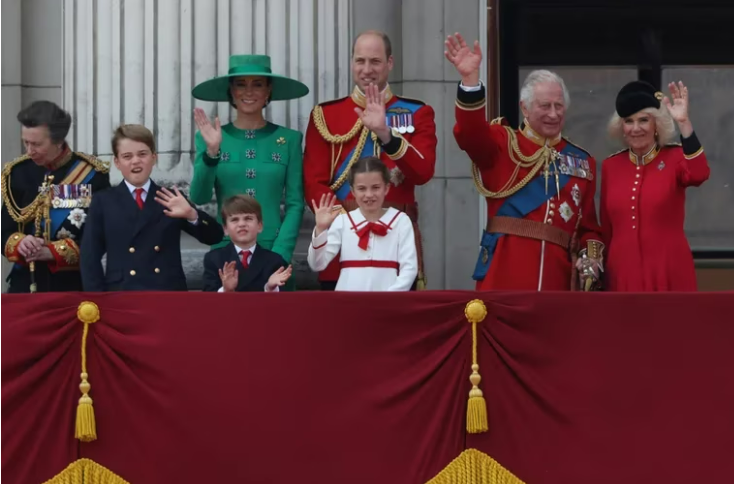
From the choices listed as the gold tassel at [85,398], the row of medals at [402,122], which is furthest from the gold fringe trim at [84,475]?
the row of medals at [402,122]

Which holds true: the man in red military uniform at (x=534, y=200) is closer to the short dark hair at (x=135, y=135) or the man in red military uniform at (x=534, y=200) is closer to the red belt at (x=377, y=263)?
the red belt at (x=377, y=263)

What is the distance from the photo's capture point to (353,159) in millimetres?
7297

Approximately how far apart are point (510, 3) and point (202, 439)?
4070 millimetres

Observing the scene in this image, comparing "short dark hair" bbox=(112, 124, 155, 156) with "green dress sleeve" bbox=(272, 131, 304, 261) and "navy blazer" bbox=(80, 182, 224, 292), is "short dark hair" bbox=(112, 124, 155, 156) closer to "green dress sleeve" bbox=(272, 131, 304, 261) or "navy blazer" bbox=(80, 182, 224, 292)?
"navy blazer" bbox=(80, 182, 224, 292)

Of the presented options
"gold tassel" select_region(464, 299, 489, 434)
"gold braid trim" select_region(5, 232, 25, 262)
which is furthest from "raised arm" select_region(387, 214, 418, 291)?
"gold braid trim" select_region(5, 232, 25, 262)

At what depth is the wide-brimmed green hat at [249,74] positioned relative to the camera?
7371mm

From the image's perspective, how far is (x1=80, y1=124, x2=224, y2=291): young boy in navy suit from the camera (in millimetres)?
6832

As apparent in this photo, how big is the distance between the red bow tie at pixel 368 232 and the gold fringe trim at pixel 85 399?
3.78ft

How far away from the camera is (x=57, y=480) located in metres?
6.13

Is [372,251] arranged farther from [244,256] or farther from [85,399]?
[85,399]

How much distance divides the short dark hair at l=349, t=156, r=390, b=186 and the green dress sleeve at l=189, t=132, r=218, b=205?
0.62 m

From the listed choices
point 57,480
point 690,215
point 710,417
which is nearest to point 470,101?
point 710,417

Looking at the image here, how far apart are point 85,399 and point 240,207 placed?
1109mm

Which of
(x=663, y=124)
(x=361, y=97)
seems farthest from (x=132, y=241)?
(x=663, y=124)
